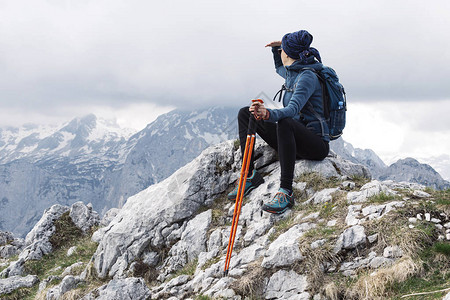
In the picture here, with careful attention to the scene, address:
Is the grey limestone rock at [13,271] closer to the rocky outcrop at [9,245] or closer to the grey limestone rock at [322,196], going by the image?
the rocky outcrop at [9,245]

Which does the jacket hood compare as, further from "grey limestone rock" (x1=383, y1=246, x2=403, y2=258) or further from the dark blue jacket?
"grey limestone rock" (x1=383, y1=246, x2=403, y2=258)

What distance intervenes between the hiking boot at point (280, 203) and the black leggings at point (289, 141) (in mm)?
215

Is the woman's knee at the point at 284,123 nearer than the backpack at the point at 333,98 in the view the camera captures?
Yes

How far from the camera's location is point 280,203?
28.7 ft

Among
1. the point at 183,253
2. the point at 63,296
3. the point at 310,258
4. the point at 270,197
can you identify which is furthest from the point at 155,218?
the point at 310,258

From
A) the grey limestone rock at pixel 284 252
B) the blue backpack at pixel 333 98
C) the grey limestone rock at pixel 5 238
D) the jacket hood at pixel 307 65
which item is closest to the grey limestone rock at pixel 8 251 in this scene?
the grey limestone rock at pixel 5 238

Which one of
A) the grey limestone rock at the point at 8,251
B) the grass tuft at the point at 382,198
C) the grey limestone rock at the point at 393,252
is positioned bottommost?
the grey limestone rock at the point at 8,251

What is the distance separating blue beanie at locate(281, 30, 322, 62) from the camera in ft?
28.0

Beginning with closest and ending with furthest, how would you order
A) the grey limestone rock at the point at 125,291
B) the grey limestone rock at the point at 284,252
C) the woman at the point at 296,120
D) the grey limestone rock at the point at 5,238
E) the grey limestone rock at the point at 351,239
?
the grey limestone rock at the point at 351,239
the grey limestone rock at the point at 284,252
the grey limestone rock at the point at 125,291
the woman at the point at 296,120
the grey limestone rock at the point at 5,238

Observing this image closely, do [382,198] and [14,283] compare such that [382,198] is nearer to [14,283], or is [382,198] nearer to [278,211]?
[278,211]

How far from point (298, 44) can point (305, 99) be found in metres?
1.63

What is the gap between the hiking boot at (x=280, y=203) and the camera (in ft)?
28.5

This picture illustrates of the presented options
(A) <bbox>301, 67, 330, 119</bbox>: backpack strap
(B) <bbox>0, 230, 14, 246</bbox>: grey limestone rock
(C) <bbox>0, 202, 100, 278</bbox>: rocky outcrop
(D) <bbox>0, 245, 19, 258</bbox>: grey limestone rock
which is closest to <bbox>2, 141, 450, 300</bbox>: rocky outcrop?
(A) <bbox>301, 67, 330, 119</bbox>: backpack strap

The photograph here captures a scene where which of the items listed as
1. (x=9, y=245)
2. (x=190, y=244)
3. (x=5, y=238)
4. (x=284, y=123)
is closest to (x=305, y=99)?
(x=284, y=123)
